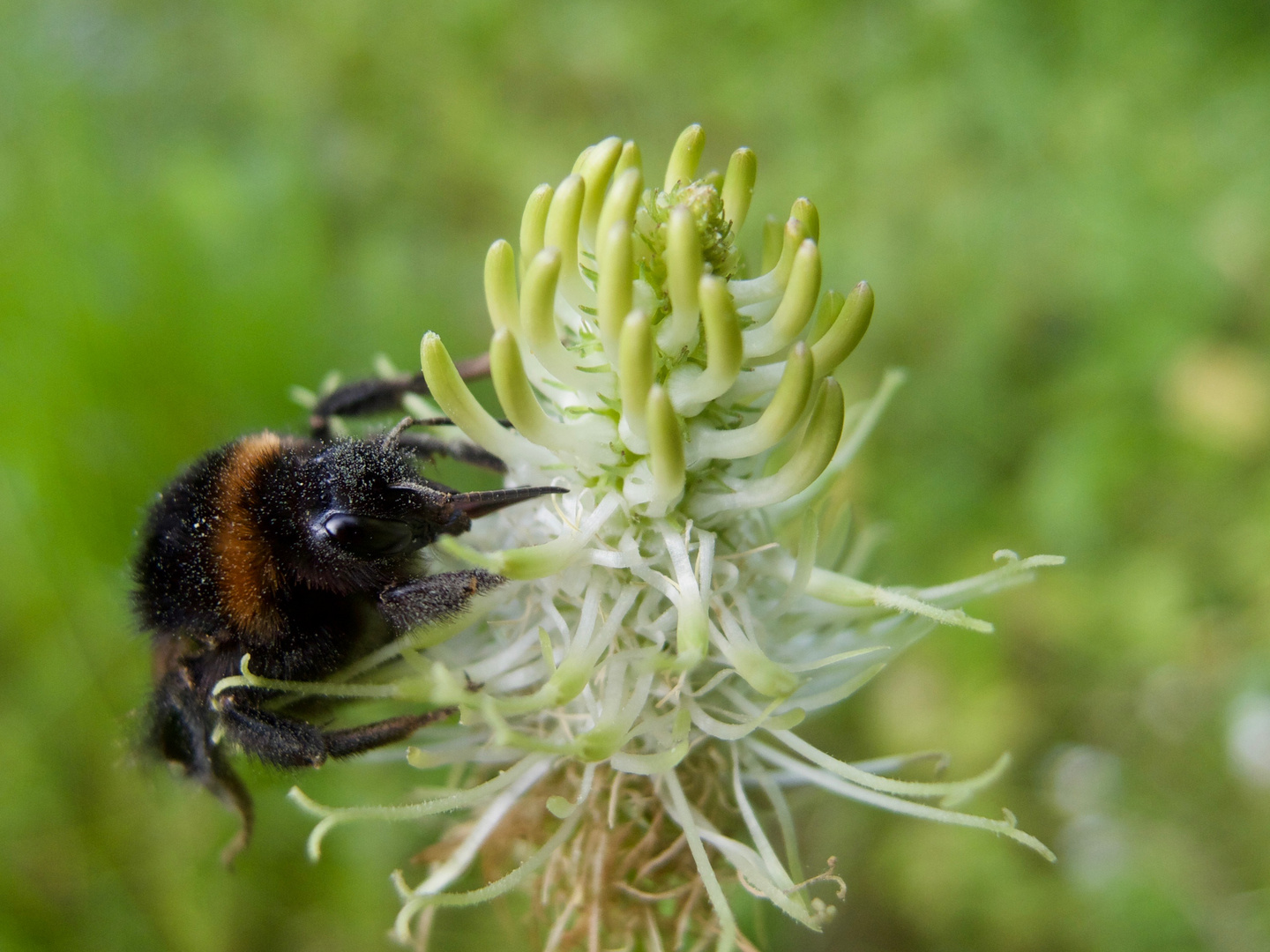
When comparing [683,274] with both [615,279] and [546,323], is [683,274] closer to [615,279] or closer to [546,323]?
[615,279]

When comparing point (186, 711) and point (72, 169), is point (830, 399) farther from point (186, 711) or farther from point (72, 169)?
point (72, 169)

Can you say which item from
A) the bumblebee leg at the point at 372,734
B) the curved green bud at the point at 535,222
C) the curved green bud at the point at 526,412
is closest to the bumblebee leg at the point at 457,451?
the curved green bud at the point at 526,412

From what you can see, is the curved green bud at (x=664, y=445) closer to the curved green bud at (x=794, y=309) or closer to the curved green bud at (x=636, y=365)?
the curved green bud at (x=636, y=365)

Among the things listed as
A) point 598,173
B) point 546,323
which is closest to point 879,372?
point 598,173

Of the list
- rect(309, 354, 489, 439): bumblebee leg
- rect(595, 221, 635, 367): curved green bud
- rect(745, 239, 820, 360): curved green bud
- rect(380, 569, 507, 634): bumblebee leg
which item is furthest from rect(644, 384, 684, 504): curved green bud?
rect(309, 354, 489, 439): bumblebee leg

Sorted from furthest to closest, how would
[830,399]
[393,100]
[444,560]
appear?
[393,100] < [444,560] < [830,399]

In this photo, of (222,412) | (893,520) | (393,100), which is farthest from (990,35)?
(222,412)
